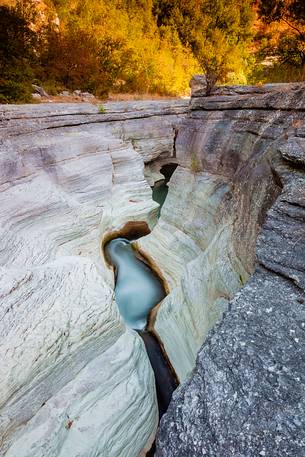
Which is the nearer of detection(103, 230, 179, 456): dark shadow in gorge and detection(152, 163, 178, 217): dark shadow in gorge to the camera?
detection(103, 230, 179, 456): dark shadow in gorge

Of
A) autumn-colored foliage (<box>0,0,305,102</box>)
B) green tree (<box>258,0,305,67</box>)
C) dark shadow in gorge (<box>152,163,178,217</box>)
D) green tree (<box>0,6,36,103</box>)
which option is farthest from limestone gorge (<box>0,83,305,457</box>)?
green tree (<box>258,0,305,67</box>)

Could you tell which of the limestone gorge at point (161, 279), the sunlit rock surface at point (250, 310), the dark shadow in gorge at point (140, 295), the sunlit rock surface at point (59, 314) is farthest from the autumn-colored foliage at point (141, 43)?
the dark shadow in gorge at point (140, 295)

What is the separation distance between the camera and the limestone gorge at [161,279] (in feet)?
6.75

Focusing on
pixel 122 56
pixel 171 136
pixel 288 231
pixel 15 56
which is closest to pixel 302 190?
pixel 288 231

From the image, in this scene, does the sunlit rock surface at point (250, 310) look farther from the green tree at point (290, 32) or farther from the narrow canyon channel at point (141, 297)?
the green tree at point (290, 32)

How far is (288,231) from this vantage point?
3135 mm

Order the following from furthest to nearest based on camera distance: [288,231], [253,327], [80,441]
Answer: [80,441]
[288,231]
[253,327]

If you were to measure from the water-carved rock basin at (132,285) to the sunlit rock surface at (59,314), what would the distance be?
68 cm

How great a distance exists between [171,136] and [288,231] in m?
9.87

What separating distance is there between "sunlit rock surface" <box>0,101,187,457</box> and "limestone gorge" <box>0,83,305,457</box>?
2 cm

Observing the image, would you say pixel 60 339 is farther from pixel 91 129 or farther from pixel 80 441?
pixel 91 129

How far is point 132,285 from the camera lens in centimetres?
803

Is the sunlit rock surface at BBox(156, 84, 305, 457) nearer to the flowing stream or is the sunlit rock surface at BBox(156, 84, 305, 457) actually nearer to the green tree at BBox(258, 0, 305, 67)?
the flowing stream

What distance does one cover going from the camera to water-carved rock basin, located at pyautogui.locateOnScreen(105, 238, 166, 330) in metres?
7.23
